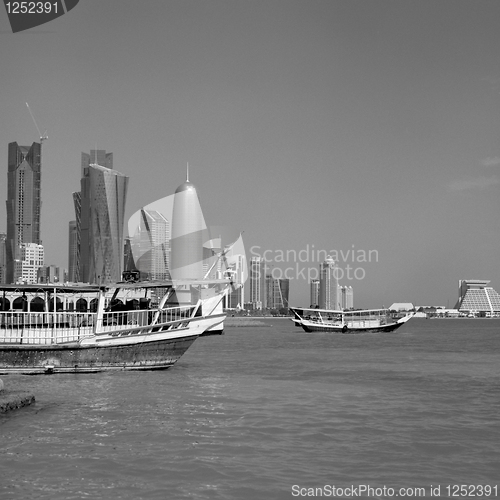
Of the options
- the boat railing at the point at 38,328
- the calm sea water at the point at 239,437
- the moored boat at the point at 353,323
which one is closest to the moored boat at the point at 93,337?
the boat railing at the point at 38,328

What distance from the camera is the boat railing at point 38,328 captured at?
29.5 metres

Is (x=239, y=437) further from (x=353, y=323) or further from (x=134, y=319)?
(x=353, y=323)

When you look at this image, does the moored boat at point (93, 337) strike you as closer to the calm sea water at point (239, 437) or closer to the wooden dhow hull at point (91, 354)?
the wooden dhow hull at point (91, 354)

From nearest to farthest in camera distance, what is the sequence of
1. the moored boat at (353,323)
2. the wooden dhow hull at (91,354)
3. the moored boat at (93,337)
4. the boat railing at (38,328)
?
the wooden dhow hull at (91,354) → the moored boat at (93,337) → the boat railing at (38,328) → the moored boat at (353,323)

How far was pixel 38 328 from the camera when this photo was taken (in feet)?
98.2

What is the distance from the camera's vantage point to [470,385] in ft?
95.6

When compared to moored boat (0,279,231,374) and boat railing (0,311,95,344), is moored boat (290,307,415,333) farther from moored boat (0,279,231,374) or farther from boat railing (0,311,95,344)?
boat railing (0,311,95,344)

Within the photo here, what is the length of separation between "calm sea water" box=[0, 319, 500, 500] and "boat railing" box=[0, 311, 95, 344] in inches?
79.1

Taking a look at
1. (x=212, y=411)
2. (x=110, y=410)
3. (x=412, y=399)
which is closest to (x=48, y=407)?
(x=110, y=410)

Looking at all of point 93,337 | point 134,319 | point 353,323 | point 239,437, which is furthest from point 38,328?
point 353,323

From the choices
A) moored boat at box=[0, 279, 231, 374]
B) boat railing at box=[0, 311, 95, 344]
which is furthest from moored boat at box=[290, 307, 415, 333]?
boat railing at box=[0, 311, 95, 344]

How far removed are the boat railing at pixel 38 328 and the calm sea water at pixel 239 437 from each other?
79.1 inches

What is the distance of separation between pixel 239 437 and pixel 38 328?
1655 cm

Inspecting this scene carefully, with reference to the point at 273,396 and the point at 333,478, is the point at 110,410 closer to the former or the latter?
the point at 273,396
